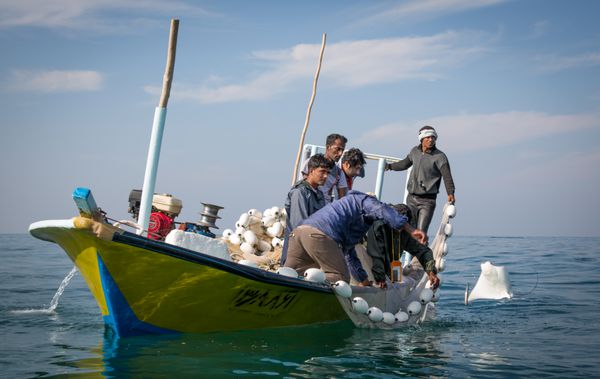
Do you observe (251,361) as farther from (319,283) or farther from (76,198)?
(76,198)

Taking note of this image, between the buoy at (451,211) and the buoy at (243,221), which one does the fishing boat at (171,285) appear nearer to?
the buoy at (451,211)

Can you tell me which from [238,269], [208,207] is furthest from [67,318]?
[238,269]

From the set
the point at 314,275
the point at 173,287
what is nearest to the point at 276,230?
the point at 314,275

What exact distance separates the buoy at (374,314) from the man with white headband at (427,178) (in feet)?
7.40

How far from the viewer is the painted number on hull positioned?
684 centimetres

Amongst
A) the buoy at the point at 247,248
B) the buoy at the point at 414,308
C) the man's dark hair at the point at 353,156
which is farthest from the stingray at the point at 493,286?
the man's dark hair at the point at 353,156

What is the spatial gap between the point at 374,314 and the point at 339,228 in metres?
1.06

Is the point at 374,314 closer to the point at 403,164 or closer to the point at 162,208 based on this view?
the point at 403,164

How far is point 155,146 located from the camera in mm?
7016

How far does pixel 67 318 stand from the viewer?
908 centimetres

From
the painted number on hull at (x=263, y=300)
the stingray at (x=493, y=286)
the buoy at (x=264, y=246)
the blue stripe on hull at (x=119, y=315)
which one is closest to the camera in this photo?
the blue stripe on hull at (x=119, y=315)

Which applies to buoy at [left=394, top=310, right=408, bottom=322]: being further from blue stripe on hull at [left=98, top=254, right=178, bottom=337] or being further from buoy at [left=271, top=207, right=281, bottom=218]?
buoy at [left=271, top=207, right=281, bottom=218]

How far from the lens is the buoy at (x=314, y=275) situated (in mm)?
7102

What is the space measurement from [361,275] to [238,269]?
2017 mm
